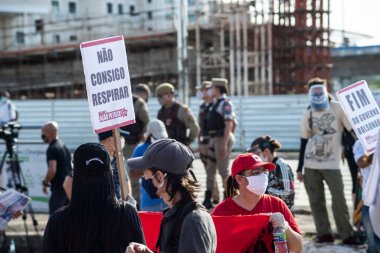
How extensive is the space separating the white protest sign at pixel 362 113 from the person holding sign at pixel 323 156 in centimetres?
305

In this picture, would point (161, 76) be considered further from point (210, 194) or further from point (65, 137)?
point (210, 194)

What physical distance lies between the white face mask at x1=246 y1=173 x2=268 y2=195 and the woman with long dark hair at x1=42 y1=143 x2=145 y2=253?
1393mm

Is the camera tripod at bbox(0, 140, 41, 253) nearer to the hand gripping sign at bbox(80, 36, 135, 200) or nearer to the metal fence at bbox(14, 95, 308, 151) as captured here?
the hand gripping sign at bbox(80, 36, 135, 200)

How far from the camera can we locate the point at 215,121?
1325cm

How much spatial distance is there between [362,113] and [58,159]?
5.51 metres

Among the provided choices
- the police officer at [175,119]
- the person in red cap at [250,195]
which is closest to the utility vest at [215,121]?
the police officer at [175,119]

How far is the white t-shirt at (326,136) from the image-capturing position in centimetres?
1023

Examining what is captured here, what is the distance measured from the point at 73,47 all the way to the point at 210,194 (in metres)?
37.2

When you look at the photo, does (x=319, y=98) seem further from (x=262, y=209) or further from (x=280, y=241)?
(x=280, y=241)

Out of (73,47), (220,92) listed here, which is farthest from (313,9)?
(220,92)

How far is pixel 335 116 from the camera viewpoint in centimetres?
1020

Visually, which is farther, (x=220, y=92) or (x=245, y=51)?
(x=245, y=51)

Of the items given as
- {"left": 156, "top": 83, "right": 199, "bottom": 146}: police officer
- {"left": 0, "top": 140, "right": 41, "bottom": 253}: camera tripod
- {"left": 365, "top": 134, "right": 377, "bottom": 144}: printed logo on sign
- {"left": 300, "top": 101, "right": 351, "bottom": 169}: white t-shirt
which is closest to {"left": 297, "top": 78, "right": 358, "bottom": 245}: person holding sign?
{"left": 300, "top": 101, "right": 351, "bottom": 169}: white t-shirt

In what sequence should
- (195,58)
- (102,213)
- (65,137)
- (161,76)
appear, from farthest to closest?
(161,76), (195,58), (65,137), (102,213)
